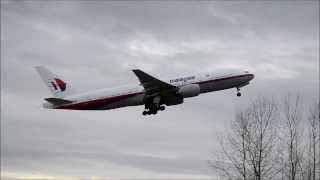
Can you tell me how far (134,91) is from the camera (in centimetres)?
8044

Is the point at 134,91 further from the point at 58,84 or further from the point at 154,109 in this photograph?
the point at 58,84

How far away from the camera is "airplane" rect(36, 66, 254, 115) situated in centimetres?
7800

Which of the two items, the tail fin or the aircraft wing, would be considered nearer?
the aircraft wing

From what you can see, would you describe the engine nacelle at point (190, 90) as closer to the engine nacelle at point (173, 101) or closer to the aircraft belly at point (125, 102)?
the engine nacelle at point (173, 101)

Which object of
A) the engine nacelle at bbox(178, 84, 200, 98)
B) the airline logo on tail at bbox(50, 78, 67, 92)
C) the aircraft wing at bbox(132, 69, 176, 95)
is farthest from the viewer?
the airline logo on tail at bbox(50, 78, 67, 92)

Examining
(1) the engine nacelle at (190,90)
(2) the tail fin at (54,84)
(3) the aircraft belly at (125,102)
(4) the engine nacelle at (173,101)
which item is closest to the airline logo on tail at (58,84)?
(2) the tail fin at (54,84)

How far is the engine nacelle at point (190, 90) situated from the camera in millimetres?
77062

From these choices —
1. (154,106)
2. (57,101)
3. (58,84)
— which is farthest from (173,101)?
(58,84)

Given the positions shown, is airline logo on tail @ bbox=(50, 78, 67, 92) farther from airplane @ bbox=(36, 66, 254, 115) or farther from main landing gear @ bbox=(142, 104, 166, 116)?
main landing gear @ bbox=(142, 104, 166, 116)

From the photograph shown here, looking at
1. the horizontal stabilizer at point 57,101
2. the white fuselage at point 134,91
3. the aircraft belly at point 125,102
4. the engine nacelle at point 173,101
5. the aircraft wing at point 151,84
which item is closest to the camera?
the aircraft wing at point 151,84

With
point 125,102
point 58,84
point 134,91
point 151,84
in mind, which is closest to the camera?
point 151,84

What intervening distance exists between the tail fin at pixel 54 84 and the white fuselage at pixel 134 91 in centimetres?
334

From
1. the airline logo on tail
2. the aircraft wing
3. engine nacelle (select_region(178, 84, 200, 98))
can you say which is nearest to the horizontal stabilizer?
the airline logo on tail

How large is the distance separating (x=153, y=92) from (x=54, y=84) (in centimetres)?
1615
